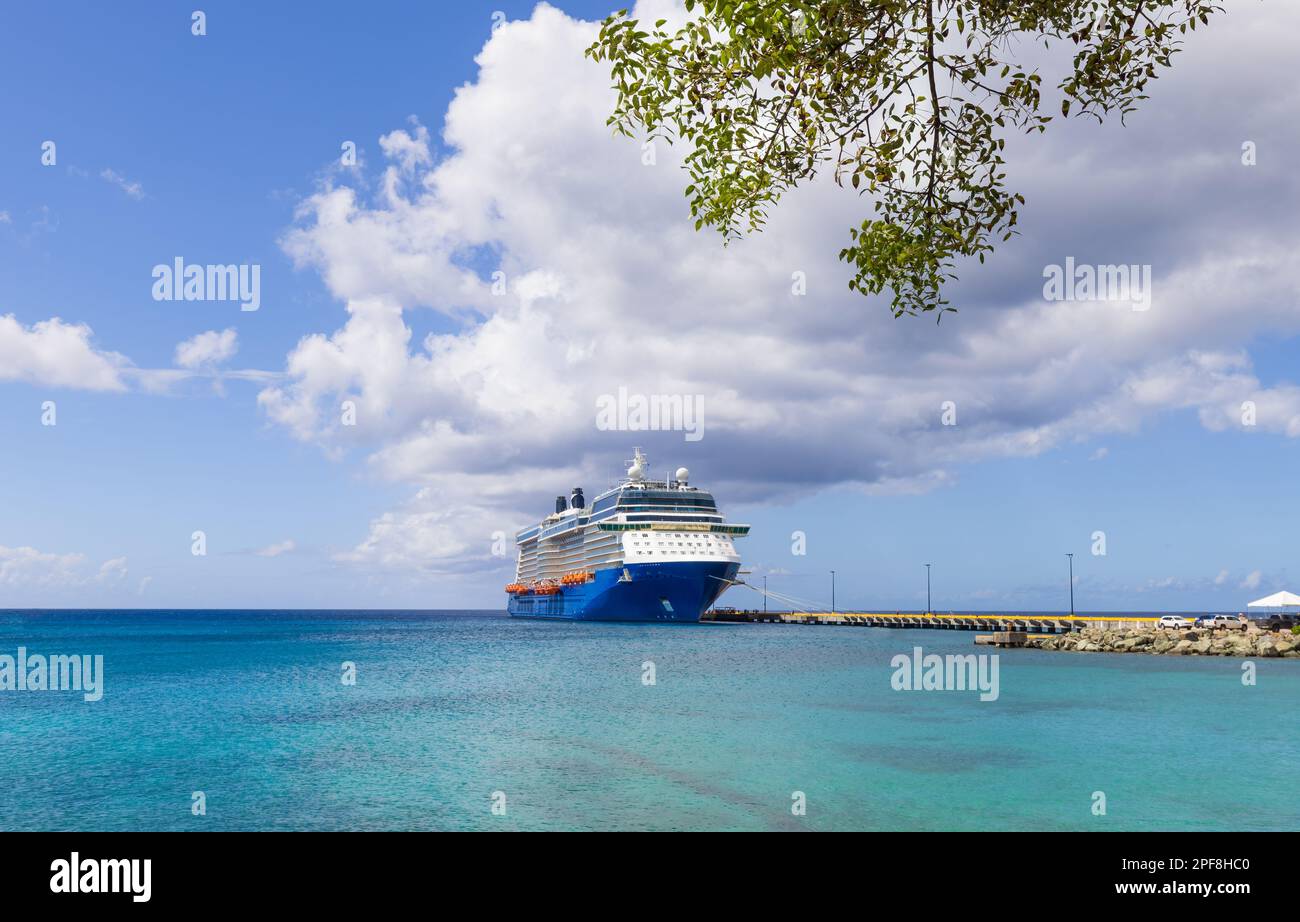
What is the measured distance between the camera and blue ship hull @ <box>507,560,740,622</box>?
292 ft

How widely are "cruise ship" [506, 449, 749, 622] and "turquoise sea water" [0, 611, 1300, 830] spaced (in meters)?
46.6

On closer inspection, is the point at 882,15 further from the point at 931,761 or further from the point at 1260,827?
the point at 931,761

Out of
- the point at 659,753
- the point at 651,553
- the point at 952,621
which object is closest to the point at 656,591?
the point at 651,553

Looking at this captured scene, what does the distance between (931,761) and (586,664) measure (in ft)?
100

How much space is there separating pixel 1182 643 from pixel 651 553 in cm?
4808

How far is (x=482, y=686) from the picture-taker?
38594 mm

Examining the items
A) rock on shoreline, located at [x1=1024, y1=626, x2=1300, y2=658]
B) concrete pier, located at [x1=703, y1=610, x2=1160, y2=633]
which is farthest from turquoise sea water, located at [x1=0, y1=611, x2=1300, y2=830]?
concrete pier, located at [x1=703, y1=610, x2=1160, y2=633]

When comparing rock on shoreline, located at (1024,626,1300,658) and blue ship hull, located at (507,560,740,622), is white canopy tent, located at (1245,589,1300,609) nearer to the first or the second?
rock on shoreline, located at (1024,626,1300,658)

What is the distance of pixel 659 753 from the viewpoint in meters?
21.2

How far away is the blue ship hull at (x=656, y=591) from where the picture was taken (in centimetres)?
8906

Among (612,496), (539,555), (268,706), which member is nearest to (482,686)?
(268,706)

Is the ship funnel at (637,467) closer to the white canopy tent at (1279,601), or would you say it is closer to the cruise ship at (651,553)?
the cruise ship at (651,553)

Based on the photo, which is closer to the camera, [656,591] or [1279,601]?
[1279,601]

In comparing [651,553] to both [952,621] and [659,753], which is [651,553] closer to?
[952,621]
